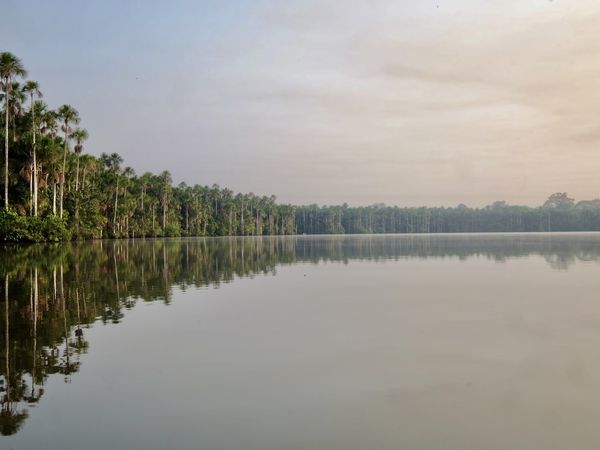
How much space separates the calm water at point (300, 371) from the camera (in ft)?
19.0

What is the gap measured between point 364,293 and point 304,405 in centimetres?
1126

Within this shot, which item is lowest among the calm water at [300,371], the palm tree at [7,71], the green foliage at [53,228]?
the calm water at [300,371]

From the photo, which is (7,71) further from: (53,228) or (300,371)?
(300,371)

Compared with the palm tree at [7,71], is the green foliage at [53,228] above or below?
below

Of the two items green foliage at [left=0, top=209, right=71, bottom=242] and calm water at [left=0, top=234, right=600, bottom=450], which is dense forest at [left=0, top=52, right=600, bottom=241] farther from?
calm water at [left=0, top=234, right=600, bottom=450]

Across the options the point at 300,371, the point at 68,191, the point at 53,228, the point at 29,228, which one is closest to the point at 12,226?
the point at 29,228

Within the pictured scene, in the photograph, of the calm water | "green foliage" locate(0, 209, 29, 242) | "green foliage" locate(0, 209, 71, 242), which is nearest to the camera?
the calm water

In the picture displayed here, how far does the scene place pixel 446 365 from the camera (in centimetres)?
851

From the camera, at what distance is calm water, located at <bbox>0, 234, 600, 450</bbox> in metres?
5.78

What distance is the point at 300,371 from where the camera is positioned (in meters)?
8.14

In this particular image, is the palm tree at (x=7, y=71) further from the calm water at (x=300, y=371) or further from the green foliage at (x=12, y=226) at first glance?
the calm water at (x=300, y=371)

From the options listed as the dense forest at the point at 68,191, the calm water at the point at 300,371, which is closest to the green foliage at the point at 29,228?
the dense forest at the point at 68,191

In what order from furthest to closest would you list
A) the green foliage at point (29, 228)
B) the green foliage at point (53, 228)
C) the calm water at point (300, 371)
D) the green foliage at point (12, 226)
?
1. the green foliage at point (53, 228)
2. the green foliage at point (29, 228)
3. the green foliage at point (12, 226)
4. the calm water at point (300, 371)

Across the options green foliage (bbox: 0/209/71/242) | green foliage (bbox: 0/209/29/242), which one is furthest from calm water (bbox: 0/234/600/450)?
green foliage (bbox: 0/209/71/242)
